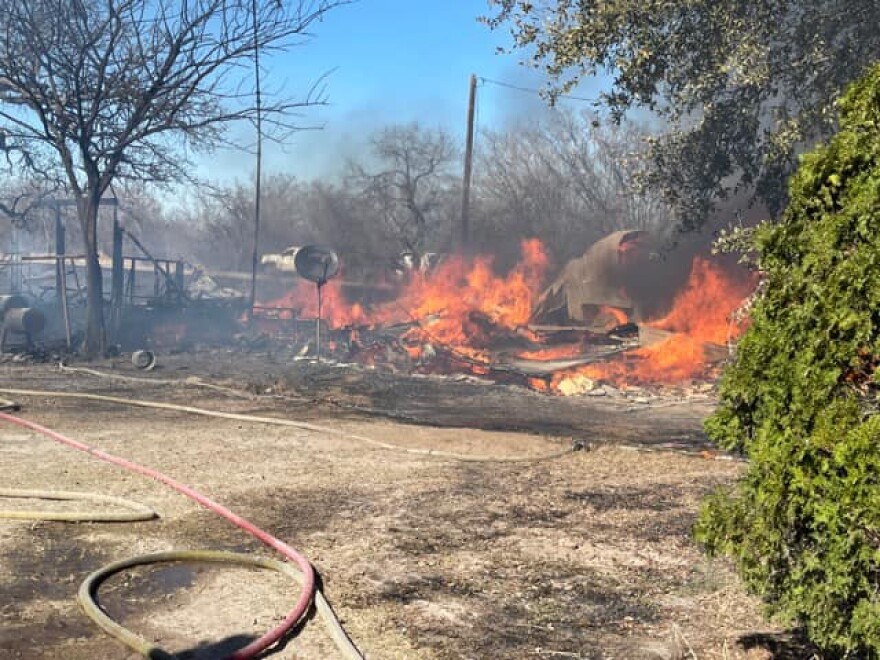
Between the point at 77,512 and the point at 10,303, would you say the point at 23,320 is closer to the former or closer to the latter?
the point at 10,303

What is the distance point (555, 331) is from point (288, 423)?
10.8m

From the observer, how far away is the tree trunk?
61.2 ft

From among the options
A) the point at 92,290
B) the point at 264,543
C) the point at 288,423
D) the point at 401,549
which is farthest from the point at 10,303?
the point at 401,549

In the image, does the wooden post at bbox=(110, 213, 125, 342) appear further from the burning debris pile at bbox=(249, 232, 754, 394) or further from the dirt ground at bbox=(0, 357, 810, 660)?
the dirt ground at bbox=(0, 357, 810, 660)

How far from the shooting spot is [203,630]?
4.26 meters

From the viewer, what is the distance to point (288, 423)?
34.1 feet

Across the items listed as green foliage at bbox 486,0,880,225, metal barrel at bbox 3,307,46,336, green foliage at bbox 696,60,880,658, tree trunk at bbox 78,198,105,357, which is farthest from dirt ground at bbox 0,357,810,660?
metal barrel at bbox 3,307,46,336

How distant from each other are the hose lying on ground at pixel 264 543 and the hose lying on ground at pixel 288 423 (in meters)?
2.23

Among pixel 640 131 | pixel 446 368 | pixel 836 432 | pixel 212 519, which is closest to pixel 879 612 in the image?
pixel 836 432

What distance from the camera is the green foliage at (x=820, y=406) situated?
3.05 meters

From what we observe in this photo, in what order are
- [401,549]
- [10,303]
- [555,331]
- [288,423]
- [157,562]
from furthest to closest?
[10,303]
[555,331]
[288,423]
[401,549]
[157,562]

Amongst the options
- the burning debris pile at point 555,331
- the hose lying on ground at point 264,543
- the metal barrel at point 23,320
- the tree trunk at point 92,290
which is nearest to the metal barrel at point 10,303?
the metal barrel at point 23,320

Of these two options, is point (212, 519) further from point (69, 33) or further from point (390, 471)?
point (69, 33)

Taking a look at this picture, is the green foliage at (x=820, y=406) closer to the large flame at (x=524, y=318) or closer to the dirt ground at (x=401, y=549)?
the dirt ground at (x=401, y=549)
